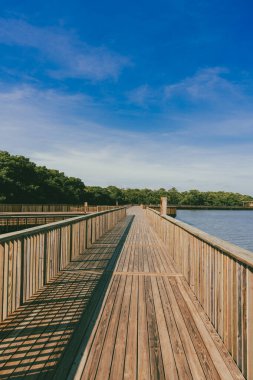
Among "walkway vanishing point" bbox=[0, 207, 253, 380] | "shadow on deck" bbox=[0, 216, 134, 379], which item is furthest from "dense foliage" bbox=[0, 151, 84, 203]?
"walkway vanishing point" bbox=[0, 207, 253, 380]

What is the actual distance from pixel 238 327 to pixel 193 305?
57.9 inches

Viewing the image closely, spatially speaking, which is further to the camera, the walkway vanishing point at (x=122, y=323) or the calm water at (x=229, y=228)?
the calm water at (x=229, y=228)

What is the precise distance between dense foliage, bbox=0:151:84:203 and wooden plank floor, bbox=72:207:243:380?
137ft

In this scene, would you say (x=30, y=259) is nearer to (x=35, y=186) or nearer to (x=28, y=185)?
(x=28, y=185)

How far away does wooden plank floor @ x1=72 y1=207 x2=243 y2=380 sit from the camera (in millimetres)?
2396

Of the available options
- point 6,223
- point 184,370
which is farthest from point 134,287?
point 6,223

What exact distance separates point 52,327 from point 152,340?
120cm

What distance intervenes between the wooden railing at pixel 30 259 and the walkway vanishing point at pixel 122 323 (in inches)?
0.7

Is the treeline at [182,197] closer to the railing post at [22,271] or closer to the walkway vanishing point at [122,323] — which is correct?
the walkway vanishing point at [122,323]

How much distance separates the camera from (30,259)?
160 inches

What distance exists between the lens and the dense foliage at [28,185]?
4578 centimetres

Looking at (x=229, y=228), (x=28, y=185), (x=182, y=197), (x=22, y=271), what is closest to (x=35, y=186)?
(x=28, y=185)

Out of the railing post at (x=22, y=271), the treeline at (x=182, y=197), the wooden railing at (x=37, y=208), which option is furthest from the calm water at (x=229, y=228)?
the treeline at (x=182, y=197)

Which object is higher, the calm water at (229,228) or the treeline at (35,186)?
the treeline at (35,186)
